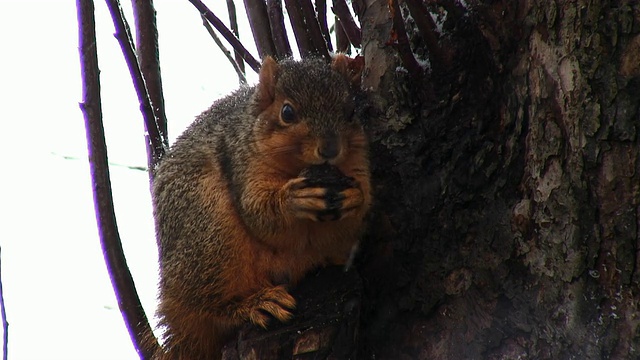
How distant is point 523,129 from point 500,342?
47cm

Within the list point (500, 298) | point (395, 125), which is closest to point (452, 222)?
point (500, 298)

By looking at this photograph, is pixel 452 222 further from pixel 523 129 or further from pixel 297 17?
pixel 297 17

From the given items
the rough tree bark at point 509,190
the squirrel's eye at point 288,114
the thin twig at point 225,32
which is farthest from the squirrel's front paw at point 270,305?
the thin twig at point 225,32

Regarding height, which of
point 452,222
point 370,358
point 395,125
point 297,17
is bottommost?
point 370,358

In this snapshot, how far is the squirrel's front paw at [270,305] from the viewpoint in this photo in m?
1.79

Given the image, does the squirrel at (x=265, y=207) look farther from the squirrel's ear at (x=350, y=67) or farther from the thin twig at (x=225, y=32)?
the thin twig at (x=225, y=32)

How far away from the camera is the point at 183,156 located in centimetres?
217

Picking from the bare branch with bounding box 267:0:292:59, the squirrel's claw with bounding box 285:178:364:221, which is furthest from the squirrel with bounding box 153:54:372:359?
the bare branch with bounding box 267:0:292:59

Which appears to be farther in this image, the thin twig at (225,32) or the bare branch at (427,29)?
the thin twig at (225,32)

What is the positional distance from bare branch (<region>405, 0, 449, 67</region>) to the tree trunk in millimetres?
35

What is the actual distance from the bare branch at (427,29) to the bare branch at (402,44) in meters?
0.03

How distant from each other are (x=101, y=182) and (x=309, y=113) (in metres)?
0.67

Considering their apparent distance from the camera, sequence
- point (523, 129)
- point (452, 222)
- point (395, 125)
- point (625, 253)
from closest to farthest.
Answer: point (625, 253) < point (523, 129) < point (452, 222) < point (395, 125)

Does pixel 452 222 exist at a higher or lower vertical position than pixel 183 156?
lower
